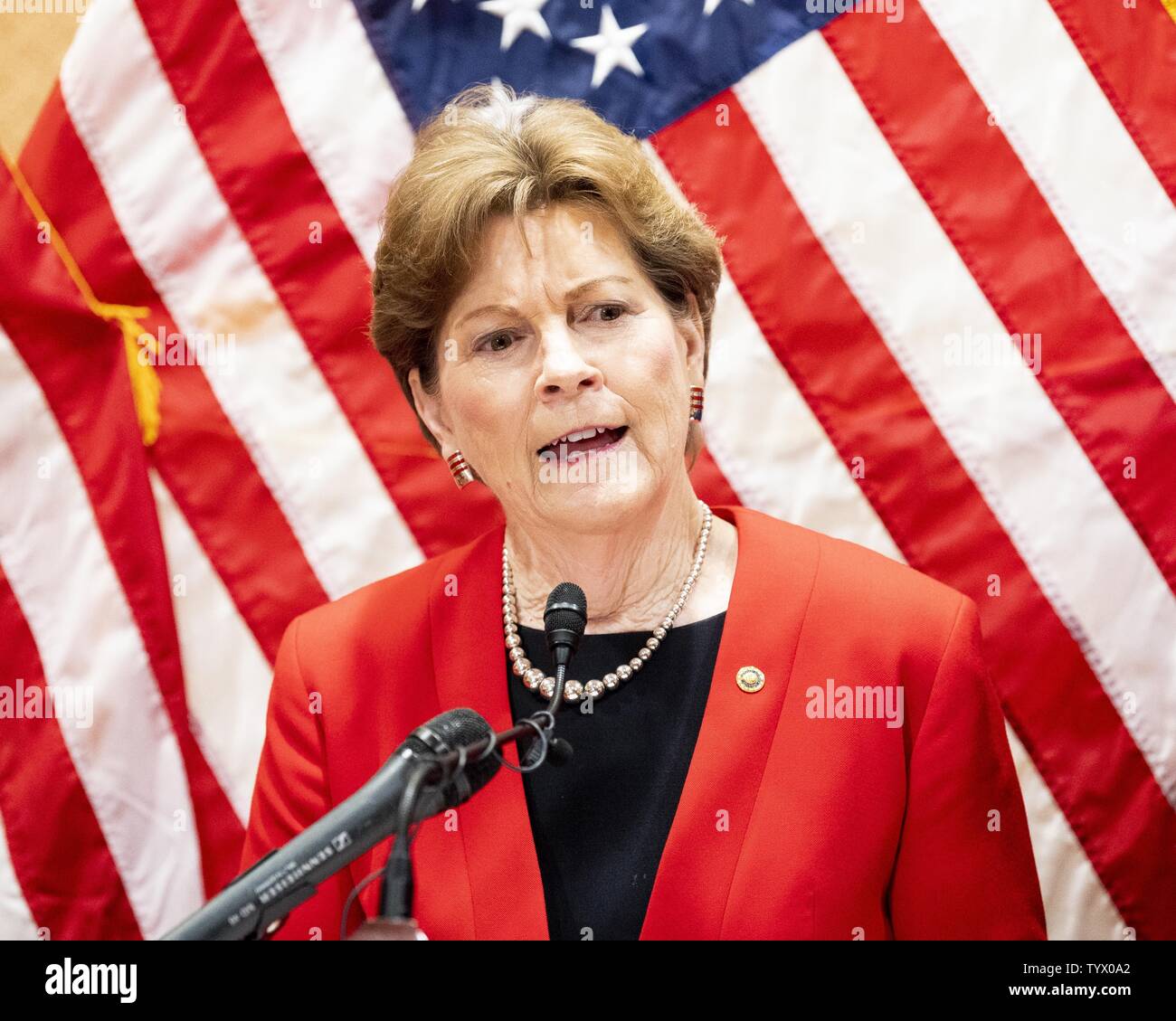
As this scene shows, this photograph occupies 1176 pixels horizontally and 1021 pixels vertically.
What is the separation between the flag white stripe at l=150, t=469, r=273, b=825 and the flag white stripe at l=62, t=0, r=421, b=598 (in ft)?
0.65

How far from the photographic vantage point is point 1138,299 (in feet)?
7.97

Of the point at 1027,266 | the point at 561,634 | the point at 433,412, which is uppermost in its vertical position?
the point at 1027,266

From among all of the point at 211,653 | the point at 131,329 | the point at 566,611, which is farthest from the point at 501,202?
the point at 211,653

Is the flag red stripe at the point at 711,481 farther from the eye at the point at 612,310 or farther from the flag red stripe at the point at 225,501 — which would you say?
the flag red stripe at the point at 225,501

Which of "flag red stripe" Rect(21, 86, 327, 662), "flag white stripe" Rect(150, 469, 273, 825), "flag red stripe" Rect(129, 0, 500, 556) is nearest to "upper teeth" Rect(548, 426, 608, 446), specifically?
"flag red stripe" Rect(129, 0, 500, 556)

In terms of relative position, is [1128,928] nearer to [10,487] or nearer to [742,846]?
[742,846]

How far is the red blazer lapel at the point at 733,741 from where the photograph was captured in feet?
5.69

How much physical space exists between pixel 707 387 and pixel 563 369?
0.76 metres

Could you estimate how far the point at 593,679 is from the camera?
194 centimetres

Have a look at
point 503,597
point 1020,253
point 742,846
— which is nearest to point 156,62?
point 503,597

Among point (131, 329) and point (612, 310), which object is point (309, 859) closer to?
point (612, 310)

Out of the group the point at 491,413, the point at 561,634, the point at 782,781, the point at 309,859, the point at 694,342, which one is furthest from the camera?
the point at 694,342

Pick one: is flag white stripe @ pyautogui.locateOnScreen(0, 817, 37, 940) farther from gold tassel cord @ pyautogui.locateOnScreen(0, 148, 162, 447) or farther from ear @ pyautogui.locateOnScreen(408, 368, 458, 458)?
ear @ pyautogui.locateOnScreen(408, 368, 458, 458)

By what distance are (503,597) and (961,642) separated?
703mm
